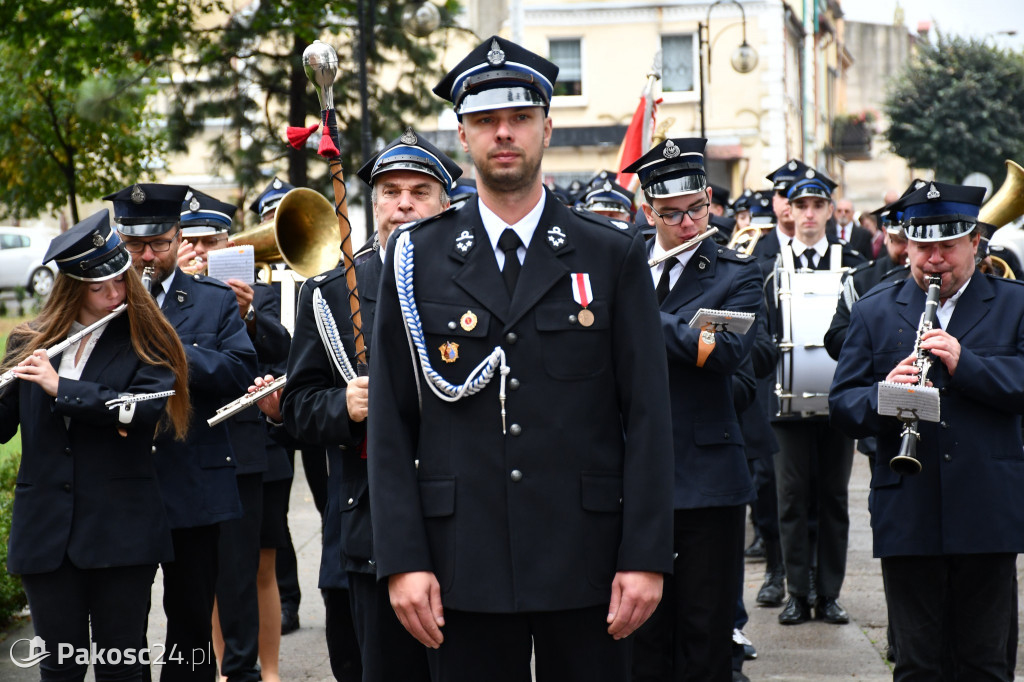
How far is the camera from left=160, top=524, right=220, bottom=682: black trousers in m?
5.60

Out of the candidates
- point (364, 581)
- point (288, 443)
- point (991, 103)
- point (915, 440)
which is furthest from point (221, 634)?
point (991, 103)

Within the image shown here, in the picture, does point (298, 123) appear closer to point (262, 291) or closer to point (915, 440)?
point (262, 291)

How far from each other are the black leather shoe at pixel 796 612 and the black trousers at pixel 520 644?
4.58m

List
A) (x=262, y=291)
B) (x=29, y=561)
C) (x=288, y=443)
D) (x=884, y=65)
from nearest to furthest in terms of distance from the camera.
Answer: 1. (x=29, y=561)
2. (x=288, y=443)
3. (x=262, y=291)
4. (x=884, y=65)

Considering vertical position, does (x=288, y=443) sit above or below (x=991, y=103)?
below

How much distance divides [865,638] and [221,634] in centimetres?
347

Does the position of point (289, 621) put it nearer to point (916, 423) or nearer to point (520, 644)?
point (916, 423)

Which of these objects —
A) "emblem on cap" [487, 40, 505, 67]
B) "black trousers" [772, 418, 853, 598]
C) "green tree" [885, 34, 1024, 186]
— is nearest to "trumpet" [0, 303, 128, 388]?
"emblem on cap" [487, 40, 505, 67]

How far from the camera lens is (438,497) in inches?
136

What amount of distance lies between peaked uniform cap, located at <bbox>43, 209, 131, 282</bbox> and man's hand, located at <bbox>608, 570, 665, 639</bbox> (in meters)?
2.57

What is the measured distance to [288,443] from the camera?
6.27 m

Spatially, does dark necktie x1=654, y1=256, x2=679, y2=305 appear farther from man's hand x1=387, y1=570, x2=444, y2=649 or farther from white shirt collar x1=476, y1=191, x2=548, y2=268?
man's hand x1=387, y1=570, x2=444, y2=649

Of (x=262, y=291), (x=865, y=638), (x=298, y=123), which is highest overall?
(x=298, y=123)

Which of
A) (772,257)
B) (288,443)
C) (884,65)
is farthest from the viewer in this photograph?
(884,65)
